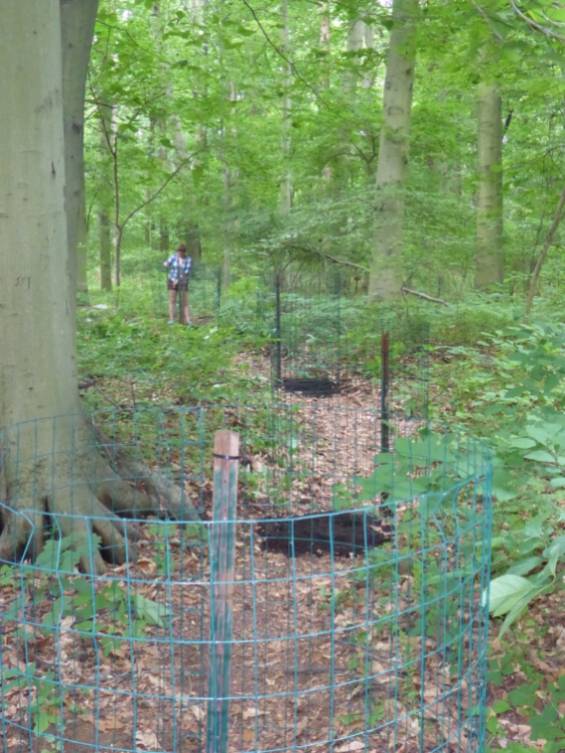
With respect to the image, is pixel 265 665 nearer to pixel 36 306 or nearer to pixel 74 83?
pixel 36 306

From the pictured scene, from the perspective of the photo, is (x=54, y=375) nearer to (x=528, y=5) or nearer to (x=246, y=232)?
(x=528, y=5)

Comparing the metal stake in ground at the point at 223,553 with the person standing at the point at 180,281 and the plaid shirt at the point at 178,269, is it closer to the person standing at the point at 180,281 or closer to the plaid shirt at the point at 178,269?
the person standing at the point at 180,281

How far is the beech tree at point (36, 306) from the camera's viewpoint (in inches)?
152

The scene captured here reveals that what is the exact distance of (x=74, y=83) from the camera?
470 centimetres

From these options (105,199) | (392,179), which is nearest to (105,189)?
(105,199)

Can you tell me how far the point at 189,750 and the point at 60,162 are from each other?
292cm

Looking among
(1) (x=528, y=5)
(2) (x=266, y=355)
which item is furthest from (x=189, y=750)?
(2) (x=266, y=355)

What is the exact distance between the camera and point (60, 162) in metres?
4.06

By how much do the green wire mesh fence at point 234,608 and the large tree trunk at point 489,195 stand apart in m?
8.85

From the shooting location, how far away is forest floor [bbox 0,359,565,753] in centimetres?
280

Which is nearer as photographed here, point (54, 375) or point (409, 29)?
point (54, 375)

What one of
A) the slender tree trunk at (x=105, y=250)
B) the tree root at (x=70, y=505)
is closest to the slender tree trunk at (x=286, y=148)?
the slender tree trunk at (x=105, y=250)

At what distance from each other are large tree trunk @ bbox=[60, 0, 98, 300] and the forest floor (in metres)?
2.05

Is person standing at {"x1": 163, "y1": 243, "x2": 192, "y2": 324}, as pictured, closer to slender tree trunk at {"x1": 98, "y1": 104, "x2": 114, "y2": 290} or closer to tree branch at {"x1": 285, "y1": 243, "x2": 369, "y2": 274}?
tree branch at {"x1": 285, "y1": 243, "x2": 369, "y2": 274}
